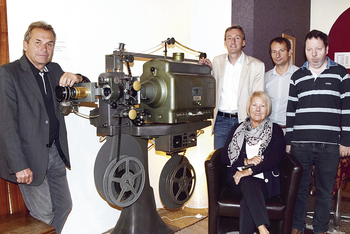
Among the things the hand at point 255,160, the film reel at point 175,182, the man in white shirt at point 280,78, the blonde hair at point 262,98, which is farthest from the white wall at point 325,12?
the film reel at point 175,182

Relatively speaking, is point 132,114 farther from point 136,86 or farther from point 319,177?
point 319,177

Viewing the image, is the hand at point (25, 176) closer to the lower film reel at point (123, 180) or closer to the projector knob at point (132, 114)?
the lower film reel at point (123, 180)

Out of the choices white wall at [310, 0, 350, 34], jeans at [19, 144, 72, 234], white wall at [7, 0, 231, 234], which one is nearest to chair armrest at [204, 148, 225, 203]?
white wall at [7, 0, 231, 234]

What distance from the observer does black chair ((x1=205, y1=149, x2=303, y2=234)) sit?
2.16 meters

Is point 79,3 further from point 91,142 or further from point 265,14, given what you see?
point 265,14

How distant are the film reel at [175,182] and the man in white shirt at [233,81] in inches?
24.0

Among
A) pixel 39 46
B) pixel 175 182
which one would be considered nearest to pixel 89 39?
pixel 39 46

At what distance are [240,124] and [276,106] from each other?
1.53ft

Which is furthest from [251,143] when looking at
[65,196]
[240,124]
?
[65,196]

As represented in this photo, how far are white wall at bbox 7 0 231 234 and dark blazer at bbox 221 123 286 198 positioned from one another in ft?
3.30

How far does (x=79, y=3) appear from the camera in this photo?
239 cm

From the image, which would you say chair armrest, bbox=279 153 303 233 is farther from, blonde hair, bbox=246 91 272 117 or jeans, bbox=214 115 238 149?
jeans, bbox=214 115 238 149

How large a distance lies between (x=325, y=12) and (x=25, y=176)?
Answer: 14.9 ft

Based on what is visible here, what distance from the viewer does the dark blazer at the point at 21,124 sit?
5.85 feet
